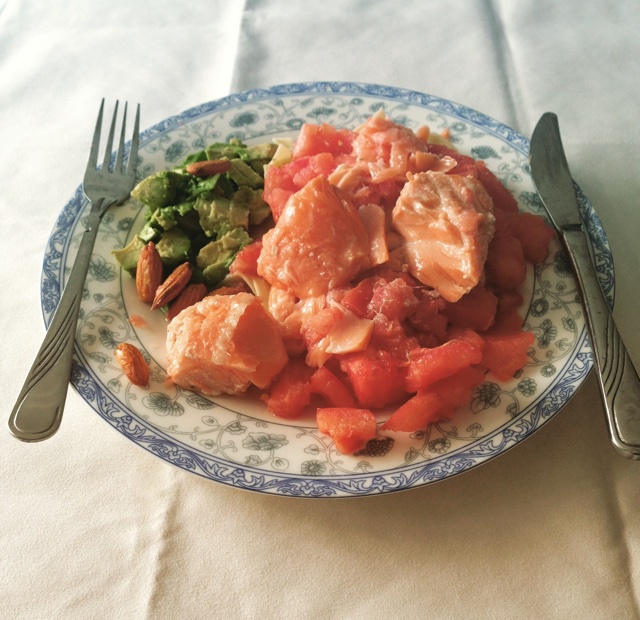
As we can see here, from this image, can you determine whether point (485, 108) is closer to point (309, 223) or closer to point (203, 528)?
point (309, 223)

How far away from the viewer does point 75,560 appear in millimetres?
2059

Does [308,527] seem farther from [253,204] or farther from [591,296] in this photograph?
[253,204]

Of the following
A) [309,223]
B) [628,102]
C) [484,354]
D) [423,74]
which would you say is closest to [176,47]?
[423,74]

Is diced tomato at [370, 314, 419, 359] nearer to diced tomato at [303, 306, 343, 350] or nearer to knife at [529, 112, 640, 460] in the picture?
diced tomato at [303, 306, 343, 350]

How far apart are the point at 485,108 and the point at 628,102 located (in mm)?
808

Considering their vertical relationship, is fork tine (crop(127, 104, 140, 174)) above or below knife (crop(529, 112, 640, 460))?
above

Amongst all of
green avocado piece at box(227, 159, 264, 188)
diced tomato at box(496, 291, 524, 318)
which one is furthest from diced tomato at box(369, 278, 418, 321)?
green avocado piece at box(227, 159, 264, 188)

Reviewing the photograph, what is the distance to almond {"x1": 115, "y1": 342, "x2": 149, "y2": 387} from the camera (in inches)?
89.1

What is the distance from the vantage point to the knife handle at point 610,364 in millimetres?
1935

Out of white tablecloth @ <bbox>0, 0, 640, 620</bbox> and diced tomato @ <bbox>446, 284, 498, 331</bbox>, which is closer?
white tablecloth @ <bbox>0, 0, 640, 620</bbox>

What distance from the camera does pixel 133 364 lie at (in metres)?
2.28

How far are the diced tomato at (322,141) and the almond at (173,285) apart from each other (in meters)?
0.73

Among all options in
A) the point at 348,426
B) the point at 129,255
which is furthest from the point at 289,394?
the point at 129,255

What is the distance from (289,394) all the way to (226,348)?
265 millimetres
